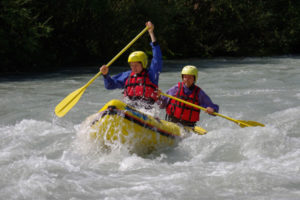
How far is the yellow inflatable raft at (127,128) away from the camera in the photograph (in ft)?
15.9

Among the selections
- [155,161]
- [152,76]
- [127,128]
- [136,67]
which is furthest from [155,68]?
[155,161]

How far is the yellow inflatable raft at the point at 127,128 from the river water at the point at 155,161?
0.13 meters

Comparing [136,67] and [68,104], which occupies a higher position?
Result: [136,67]

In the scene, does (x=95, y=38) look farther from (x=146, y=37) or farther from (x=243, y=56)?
(x=243, y=56)

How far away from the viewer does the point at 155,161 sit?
492 centimetres

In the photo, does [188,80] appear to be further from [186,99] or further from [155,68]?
[155,68]

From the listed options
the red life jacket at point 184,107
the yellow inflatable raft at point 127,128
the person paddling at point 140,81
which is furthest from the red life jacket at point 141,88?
the yellow inflatable raft at point 127,128

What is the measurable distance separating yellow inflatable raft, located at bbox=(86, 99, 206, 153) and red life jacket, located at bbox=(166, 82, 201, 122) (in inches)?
22.2

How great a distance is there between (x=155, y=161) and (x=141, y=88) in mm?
1105

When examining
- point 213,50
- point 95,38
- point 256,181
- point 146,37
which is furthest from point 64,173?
point 213,50

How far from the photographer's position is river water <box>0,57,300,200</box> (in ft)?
13.1

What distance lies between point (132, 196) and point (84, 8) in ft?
39.7

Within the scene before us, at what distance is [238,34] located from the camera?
65.6 ft

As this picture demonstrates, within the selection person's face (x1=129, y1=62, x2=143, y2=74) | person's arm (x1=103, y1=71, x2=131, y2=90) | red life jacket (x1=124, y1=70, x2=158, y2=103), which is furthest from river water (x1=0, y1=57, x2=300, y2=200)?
person's face (x1=129, y1=62, x2=143, y2=74)
